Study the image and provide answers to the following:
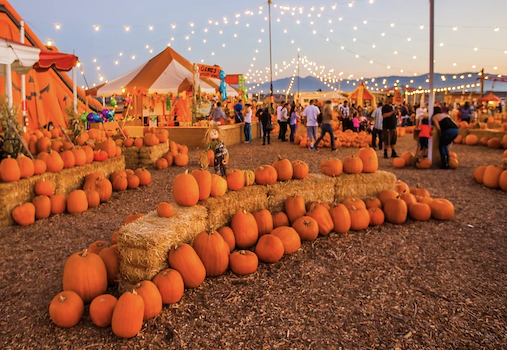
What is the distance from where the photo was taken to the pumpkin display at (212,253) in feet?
10.8

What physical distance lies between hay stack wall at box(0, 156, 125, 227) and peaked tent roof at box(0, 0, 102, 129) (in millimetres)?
8037

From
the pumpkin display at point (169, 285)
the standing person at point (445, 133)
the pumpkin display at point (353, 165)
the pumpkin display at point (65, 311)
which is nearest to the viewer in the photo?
the pumpkin display at point (65, 311)

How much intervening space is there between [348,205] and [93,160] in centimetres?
474

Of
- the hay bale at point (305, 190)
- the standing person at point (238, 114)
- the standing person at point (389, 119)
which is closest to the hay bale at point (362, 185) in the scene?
the hay bale at point (305, 190)

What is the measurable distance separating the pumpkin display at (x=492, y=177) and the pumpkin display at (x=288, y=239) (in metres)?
4.71

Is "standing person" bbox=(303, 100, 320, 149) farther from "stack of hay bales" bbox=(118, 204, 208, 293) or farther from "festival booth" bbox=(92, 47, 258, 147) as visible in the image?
"stack of hay bales" bbox=(118, 204, 208, 293)

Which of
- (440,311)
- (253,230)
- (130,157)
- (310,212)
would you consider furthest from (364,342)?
(130,157)

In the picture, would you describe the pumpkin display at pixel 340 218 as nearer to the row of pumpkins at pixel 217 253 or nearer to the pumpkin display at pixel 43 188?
the row of pumpkins at pixel 217 253

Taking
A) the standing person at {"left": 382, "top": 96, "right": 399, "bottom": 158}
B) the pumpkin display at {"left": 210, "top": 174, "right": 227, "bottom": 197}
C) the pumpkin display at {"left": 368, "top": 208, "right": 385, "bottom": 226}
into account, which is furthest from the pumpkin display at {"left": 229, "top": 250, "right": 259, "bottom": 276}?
the standing person at {"left": 382, "top": 96, "right": 399, "bottom": 158}

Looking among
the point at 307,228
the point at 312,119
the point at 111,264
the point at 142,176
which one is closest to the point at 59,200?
the point at 142,176

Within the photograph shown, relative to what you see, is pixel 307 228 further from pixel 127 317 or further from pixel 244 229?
pixel 127 317

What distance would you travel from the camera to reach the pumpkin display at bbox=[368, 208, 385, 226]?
4.61 meters

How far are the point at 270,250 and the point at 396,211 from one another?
1959mm

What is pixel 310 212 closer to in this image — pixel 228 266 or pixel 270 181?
pixel 270 181
